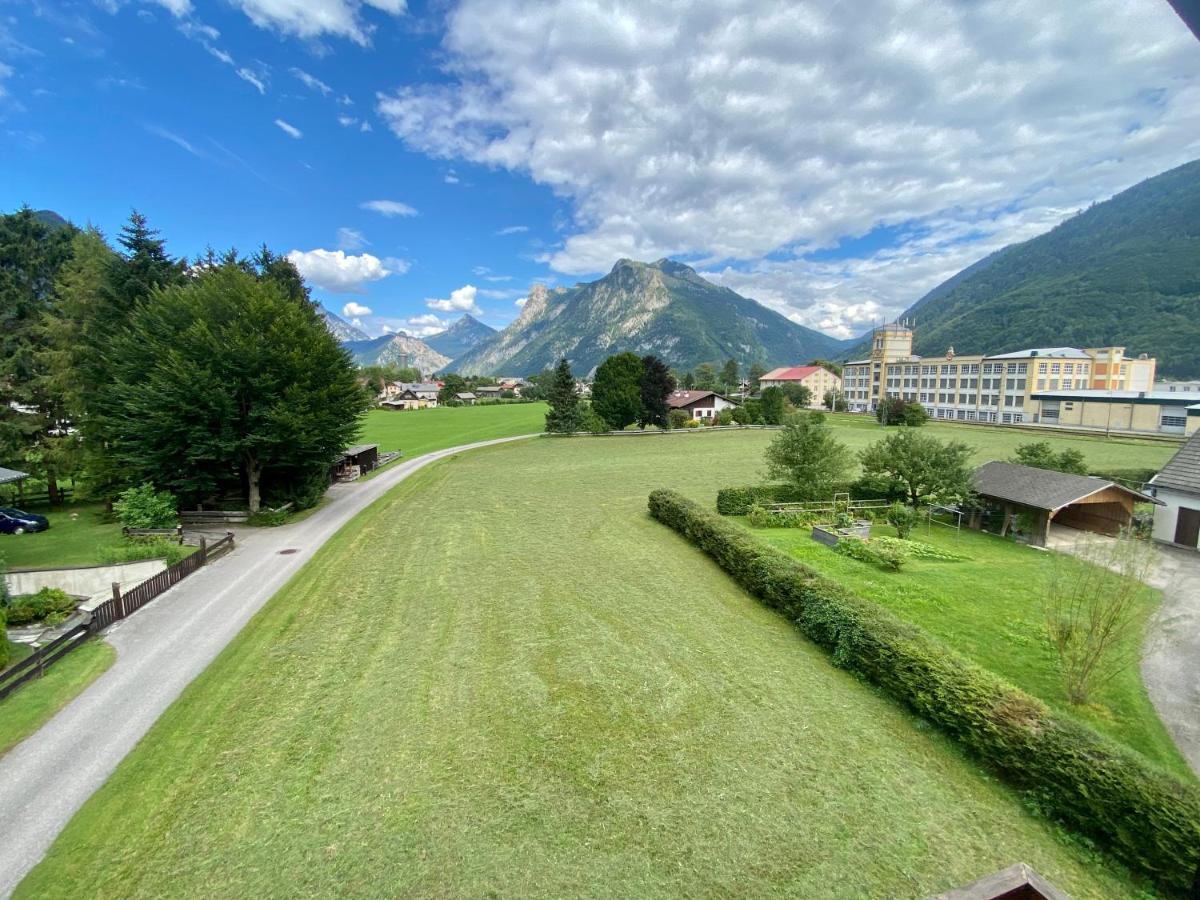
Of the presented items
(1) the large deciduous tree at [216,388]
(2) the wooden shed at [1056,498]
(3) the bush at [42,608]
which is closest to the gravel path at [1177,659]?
(2) the wooden shed at [1056,498]

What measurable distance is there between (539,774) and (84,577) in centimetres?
1910

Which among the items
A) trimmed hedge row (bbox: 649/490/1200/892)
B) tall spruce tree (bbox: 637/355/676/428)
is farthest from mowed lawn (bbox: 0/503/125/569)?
tall spruce tree (bbox: 637/355/676/428)

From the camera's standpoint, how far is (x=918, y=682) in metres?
10.5

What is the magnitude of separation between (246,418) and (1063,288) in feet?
724

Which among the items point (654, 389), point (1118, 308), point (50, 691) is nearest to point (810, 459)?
point (50, 691)

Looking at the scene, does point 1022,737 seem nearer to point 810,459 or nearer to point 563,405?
point 810,459

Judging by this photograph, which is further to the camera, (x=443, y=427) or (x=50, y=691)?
(x=443, y=427)

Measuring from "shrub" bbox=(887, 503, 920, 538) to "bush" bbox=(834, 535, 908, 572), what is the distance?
7.02 ft

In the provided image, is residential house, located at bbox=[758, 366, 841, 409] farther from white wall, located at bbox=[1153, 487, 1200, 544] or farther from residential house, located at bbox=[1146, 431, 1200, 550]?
white wall, located at bbox=[1153, 487, 1200, 544]

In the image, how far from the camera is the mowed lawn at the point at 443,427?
6218cm

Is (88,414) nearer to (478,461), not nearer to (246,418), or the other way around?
(246,418)

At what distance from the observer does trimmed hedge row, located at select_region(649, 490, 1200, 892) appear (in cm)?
682

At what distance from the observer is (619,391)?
2827 inches

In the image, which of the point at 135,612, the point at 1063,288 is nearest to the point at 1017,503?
the point at 135,612
